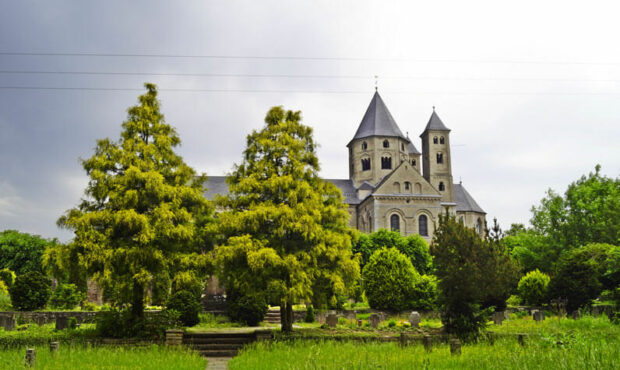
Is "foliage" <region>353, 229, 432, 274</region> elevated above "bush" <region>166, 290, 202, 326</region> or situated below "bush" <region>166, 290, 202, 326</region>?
above

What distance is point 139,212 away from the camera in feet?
51.5

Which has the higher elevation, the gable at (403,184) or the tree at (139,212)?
the gable at (403,184)

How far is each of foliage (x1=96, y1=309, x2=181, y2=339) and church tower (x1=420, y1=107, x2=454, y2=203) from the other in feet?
155

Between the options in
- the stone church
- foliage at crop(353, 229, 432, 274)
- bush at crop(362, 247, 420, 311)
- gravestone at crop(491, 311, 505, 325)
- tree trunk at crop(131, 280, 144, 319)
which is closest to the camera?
tree trunk at crop(131, 280, 144, 319)

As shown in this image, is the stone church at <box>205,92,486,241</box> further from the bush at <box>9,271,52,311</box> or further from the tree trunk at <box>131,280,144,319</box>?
the tree trunk at <box>131,280,144,319</box>

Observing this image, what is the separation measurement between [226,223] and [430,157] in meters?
47.9

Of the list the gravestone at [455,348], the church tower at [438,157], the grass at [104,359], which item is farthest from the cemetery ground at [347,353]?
the church tower at [438,157]

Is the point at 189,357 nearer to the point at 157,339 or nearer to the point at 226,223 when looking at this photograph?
the point at 157,339

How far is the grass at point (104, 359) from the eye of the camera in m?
10.1

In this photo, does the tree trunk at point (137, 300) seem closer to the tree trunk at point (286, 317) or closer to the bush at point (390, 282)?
the tree trunk at point (286, 317)

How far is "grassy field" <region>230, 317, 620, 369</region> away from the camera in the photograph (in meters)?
8.12

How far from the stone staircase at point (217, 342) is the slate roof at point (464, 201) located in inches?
1864

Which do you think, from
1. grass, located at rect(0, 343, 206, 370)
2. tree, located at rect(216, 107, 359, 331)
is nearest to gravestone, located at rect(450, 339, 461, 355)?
tree, located at rect(216, 107, 359, 331)

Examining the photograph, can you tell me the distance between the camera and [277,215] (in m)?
15.5
